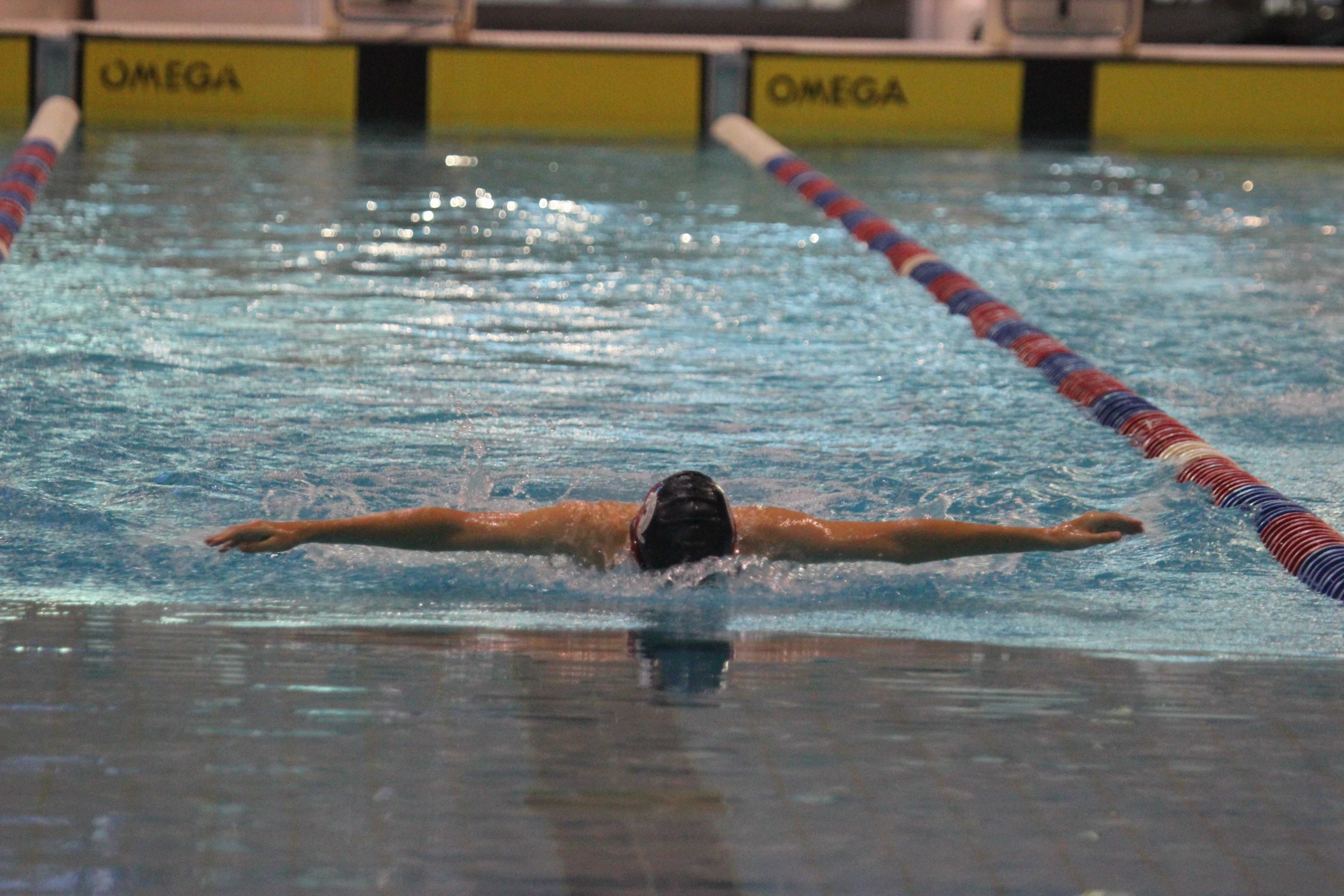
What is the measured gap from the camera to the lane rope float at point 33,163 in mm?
6820

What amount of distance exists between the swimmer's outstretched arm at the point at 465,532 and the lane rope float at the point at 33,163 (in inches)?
146

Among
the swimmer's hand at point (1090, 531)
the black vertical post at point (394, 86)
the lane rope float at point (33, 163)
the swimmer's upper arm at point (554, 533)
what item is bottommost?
the swimmer's upper arm at point (554, 533)

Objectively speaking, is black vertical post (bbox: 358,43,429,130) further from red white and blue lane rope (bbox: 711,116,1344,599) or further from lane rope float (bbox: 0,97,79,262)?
red white and blue lane rope (bbox: 711,116,1344,599)

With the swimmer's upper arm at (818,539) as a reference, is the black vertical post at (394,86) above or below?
above

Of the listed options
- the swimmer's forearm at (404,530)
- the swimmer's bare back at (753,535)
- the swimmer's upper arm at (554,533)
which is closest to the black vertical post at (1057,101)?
the swimmer's bare back at (753,535)

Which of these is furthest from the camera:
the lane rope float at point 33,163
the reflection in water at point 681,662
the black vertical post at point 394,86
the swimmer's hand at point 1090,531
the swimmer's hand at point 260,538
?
the black vertical post at point 394,86

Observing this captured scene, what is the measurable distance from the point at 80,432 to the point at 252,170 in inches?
198

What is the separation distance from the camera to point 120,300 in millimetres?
5715

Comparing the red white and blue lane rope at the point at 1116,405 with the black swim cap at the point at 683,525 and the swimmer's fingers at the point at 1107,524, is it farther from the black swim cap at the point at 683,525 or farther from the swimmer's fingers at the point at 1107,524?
the black swim cap at the point at 683,525

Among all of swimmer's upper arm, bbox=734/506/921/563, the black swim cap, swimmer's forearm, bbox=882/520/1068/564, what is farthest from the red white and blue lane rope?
the black swim cap

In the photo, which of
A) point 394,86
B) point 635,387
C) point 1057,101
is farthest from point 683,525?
point 1057,101

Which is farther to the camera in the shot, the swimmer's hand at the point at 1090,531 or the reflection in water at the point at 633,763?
the swimmer's hand at the point at 1090,531

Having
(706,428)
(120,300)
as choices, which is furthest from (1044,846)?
(120,300)

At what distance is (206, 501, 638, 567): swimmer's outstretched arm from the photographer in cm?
309
